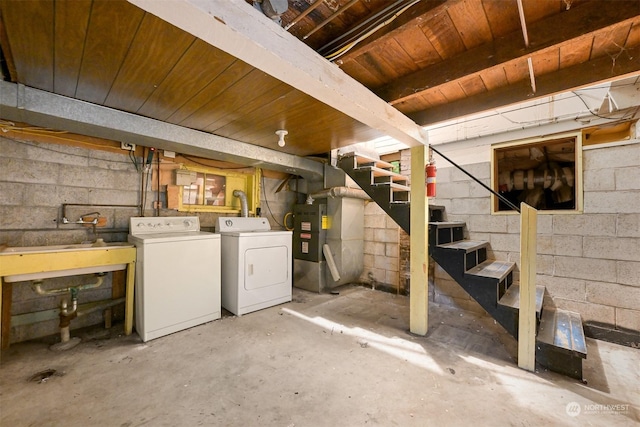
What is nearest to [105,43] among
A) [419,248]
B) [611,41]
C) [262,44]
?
[262,44]

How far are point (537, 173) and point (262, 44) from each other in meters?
3.74

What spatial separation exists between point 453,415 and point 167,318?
2.41 meters

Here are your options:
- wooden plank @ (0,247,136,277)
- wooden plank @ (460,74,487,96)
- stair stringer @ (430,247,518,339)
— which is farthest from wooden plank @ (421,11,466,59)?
wooden plank @ (0,247,136,277)

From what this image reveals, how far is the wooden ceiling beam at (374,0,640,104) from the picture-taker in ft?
4.27

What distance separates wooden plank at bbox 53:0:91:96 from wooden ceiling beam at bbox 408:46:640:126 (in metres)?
2.48

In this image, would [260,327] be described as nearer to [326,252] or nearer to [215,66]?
[326,252]

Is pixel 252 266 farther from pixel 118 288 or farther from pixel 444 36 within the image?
pixel 444 36

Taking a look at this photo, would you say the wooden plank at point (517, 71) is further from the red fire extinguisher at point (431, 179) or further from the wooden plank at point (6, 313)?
the wooden plank at point (6, 313)

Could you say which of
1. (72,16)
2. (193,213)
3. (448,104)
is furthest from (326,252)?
(72,16)

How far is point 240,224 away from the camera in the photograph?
3.42 meters

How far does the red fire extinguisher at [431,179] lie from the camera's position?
7.75 feet

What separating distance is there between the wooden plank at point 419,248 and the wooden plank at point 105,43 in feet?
7.40

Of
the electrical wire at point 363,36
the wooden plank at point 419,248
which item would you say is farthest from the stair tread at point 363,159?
the electrical wire at point 363,36

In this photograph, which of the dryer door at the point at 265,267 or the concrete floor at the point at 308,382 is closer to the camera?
the concrete floor at the point at 308,382
